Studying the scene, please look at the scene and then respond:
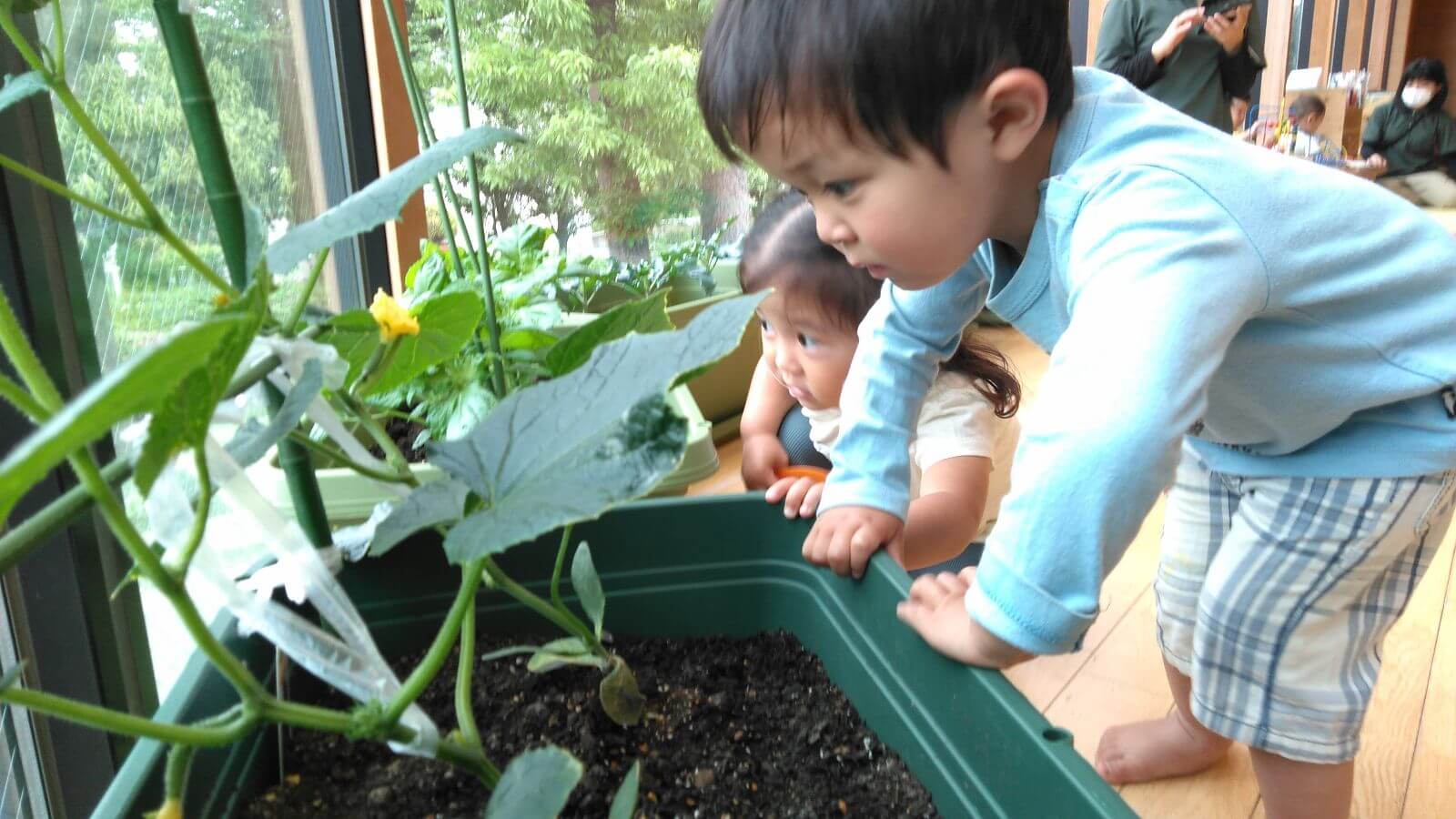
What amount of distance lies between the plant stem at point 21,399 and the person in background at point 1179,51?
2942 mm

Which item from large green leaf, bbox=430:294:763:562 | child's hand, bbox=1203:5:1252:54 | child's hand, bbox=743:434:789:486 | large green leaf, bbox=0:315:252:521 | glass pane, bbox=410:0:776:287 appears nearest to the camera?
large green leaf, bbox=0:315:252:521

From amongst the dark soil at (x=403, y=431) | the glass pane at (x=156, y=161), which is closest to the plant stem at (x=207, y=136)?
→ the glass pane at (x=156, y=161)

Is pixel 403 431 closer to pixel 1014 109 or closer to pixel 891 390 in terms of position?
pixel 891 390

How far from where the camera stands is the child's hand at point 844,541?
517 millimetres

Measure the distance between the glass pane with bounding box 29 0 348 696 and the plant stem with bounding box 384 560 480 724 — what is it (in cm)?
41

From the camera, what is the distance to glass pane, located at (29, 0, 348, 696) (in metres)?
0.75

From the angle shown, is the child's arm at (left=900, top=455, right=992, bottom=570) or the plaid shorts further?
the child's arm at (left=900, top=455, right=992, bottom=570)

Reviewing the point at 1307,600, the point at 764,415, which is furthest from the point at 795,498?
the point at 764,415

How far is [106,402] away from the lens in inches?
Result: 6.2

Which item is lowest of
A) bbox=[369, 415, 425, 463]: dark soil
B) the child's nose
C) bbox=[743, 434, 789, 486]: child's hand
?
bbox=[743, 434, 789, 486]: child's hand

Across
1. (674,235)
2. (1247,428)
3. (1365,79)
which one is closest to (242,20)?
(1247,428)

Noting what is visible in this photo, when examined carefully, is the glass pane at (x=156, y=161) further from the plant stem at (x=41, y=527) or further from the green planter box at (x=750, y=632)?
the plant stem at (x=41, y=527)

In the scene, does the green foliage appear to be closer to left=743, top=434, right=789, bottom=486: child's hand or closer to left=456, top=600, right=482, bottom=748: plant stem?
left=743, top=434, right=789, bottom=486: child's hand

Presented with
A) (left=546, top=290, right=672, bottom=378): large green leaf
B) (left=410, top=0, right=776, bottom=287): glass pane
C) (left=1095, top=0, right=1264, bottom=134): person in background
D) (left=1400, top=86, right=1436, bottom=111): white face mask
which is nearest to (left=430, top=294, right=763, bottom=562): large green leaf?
(left=546, top=290, right=672, bottom=378): large green leaf
